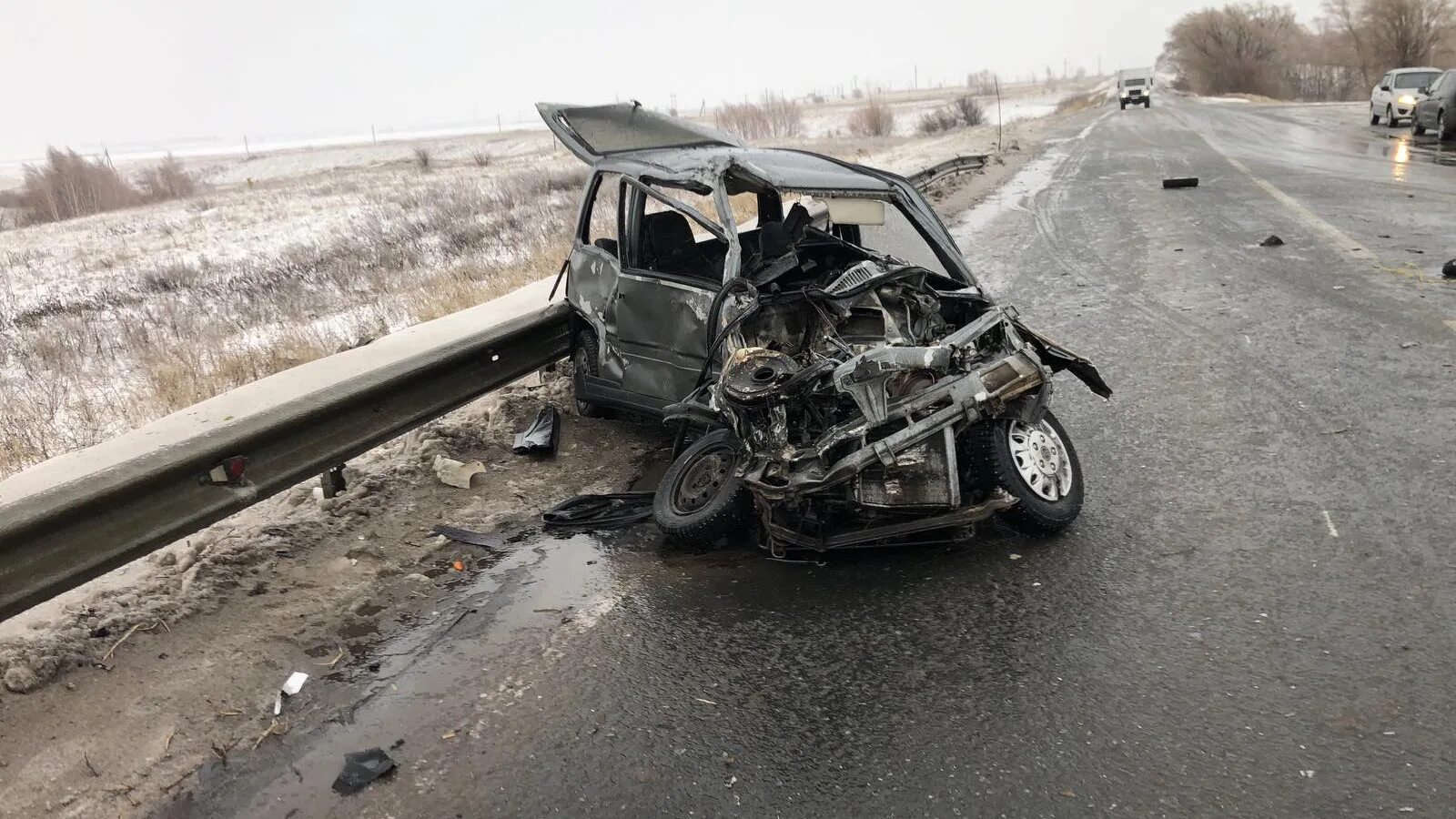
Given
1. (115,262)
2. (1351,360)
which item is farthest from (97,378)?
(115,262)

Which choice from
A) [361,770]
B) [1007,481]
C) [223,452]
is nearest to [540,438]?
[223,452]

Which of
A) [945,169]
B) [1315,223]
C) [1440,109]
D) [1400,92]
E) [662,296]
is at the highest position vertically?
[1400,92]

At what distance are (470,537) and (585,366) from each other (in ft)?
6.17

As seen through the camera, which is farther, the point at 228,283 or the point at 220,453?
the point at 228,283

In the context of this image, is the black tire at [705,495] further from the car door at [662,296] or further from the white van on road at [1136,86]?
the white van on road at [1136,86]

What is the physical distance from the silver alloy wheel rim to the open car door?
3.40 metres

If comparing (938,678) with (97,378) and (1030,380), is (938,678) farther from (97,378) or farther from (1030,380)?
(97,378)

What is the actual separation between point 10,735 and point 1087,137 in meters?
34.5

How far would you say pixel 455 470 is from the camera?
18.9 feet

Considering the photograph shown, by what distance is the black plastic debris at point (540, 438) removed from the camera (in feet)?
20.1

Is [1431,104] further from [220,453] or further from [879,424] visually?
[220,453]

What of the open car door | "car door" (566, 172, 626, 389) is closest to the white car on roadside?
the open car door

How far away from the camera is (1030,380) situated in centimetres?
439

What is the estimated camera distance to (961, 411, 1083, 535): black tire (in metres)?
4.32
